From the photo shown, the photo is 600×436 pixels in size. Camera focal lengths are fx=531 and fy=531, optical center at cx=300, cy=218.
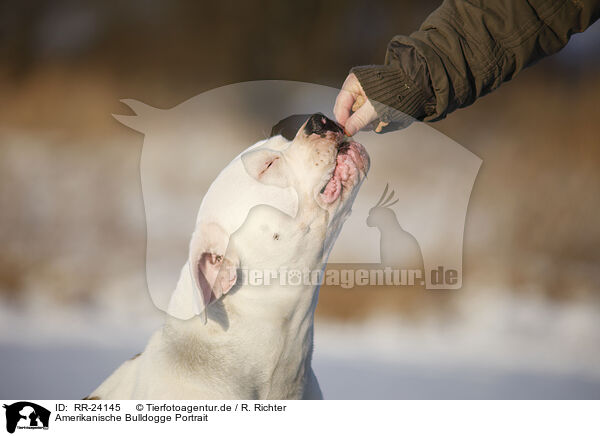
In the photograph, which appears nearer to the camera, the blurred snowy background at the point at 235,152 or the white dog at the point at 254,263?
the white dog at the point at 254,263

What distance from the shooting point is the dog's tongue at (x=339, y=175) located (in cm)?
184

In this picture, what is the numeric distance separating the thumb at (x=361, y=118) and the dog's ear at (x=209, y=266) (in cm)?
62

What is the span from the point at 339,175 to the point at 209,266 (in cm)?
55

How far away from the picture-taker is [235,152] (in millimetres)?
3072

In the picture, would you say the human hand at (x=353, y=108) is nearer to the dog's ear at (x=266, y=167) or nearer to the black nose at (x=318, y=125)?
Answer: the black nose at (x=318, y=125)

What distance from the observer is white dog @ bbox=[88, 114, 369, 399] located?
1792mm

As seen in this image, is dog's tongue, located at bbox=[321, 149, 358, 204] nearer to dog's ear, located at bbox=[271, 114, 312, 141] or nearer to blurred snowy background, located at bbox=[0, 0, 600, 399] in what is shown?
dog's ear, located at bbox=[271, 114, 312, 141]

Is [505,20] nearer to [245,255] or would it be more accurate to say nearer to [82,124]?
[245,255]

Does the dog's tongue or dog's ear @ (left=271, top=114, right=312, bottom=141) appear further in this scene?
dog's ear @ (left=271, top=114, right=312, bottom=141)
